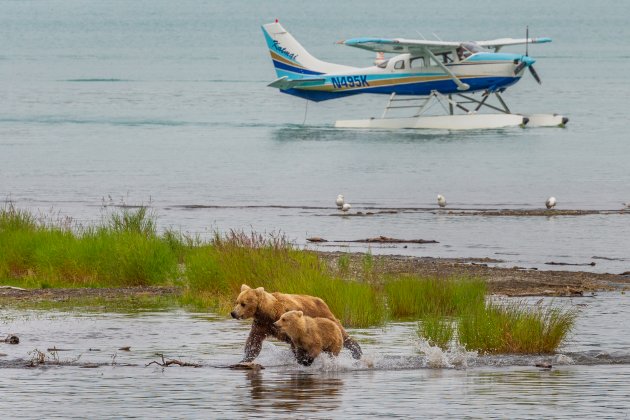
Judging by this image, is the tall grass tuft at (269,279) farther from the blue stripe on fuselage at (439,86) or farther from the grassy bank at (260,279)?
the blue stripe on fuselage at (439,86)

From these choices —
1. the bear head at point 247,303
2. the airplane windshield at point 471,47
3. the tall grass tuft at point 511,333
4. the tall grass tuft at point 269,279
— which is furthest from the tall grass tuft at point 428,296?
the airplane windshield at point 471,47

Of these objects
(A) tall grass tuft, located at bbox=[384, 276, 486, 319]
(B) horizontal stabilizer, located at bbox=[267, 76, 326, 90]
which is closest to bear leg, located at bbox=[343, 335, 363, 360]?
(A) tall grass tuft, located at bbox=[384, 276, 486, 319]

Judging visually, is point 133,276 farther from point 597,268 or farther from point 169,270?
point 597,268

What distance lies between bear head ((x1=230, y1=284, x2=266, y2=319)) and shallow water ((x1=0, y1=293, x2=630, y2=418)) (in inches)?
17.5

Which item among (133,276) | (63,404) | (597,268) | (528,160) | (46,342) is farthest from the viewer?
(528,160)

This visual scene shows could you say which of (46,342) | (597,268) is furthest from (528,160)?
(46,342)

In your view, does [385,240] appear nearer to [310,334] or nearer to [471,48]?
[310,334]

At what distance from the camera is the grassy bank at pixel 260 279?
1100cm

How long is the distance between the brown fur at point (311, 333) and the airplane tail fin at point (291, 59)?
44625 millimetres

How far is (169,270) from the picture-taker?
1550 cm

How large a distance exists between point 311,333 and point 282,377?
39 centimetres

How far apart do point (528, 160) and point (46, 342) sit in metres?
33.5

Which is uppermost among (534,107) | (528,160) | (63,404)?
(534,107)

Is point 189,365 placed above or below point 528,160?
below
